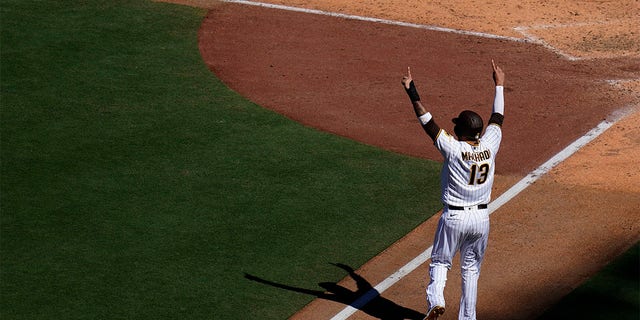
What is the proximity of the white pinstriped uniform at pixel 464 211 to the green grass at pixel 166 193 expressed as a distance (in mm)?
1645

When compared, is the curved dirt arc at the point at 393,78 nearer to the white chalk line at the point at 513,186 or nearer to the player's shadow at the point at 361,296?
the white chalk line at the point at 513,186

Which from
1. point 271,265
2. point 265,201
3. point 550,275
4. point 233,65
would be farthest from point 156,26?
point 550,275

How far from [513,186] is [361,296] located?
3.01m

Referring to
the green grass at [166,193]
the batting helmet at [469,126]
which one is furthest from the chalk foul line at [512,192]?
the batting helmet at [469,126]

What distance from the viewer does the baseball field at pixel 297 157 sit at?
9.93 m

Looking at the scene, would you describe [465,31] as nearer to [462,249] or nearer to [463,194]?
[462,249]

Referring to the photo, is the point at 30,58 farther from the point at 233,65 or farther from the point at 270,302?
the point at 270,302

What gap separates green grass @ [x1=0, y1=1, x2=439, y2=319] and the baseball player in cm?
162

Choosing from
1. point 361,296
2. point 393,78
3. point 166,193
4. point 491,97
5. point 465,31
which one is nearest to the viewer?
point 361,296

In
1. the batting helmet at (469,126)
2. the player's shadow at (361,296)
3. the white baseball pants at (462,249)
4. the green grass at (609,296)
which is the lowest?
the player's shadow at (361,296)

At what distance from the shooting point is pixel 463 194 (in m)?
8.62

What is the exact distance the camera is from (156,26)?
55.9 ft

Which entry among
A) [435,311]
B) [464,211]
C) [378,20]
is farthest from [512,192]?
[378,20]

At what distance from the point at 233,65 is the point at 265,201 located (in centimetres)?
460
